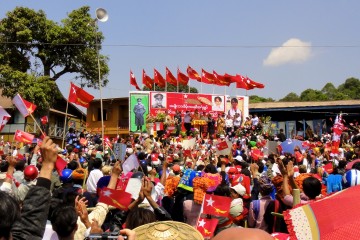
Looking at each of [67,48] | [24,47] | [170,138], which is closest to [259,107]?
[170,138]

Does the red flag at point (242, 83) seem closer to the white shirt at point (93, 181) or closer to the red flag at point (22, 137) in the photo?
the red flag at point (22, 137)

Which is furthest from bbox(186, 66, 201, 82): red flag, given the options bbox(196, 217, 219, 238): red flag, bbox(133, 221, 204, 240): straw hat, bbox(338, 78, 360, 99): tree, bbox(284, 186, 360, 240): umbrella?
bbox(284, 186, 360, 240): umbrella

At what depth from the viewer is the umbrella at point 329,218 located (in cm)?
242

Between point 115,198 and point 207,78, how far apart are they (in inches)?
1353

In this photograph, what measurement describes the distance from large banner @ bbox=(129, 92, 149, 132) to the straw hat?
3192 centimetres

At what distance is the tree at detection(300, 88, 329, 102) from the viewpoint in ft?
183

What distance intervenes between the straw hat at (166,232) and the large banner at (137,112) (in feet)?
105

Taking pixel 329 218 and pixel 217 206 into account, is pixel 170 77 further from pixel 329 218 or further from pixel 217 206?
pixel 329 218

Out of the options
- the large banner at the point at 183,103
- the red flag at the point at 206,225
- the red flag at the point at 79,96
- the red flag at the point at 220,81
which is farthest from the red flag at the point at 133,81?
the red flag at the point at 206,225

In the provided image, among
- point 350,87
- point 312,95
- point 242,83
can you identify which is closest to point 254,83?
point 242,83

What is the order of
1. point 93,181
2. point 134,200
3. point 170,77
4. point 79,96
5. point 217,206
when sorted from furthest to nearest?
point 170,77 → point 79,96 → point 93,181 → point 217,206 → point 134,200

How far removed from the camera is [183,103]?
36.3 meters

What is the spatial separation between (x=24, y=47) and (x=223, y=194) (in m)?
26.8

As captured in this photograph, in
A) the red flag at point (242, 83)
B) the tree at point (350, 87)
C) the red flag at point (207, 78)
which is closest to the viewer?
the red flag at point (242, 83)
